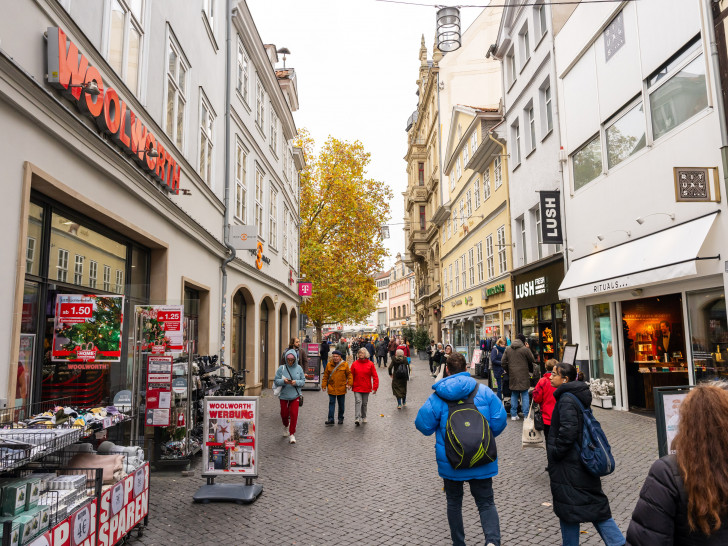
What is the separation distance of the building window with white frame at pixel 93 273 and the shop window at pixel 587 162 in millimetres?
11653

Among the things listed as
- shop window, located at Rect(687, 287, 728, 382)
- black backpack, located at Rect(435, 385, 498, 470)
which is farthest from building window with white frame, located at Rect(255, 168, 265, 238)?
black backpack, located at Rect(435, 385, 498, 470)

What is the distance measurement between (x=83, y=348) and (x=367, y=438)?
236 inches

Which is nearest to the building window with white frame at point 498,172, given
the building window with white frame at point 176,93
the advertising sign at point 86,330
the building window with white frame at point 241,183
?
the building window with white frame at point 241,183

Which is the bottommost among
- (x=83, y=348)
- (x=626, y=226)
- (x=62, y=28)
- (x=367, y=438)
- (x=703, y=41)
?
(x=367, y=438)

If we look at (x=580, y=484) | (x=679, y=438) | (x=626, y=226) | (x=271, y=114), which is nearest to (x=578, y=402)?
(x=580, y=484)

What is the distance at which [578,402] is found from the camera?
445 centimetres

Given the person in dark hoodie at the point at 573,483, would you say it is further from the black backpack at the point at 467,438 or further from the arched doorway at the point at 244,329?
the arched doorway at the point at 244,329

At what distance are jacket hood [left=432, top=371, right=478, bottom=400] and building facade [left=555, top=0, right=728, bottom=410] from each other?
21.2 ft

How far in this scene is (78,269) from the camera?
6793mm

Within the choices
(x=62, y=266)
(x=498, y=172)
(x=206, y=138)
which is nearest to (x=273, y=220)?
(x=206, y=138)

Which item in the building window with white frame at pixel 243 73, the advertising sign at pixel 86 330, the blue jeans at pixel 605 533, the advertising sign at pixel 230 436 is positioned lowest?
the blue jeans at pixel 605 533

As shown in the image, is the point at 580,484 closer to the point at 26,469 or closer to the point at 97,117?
the point at 26,469

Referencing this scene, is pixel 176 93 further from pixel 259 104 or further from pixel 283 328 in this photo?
pixel 283 328

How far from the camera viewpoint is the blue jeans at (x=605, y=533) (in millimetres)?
4223
